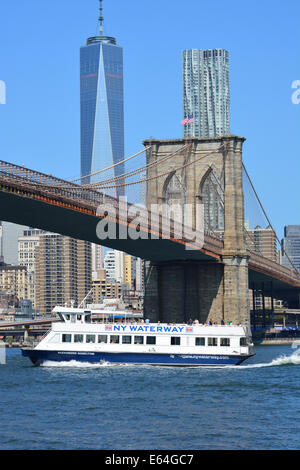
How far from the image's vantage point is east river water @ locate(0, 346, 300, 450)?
3069 cm

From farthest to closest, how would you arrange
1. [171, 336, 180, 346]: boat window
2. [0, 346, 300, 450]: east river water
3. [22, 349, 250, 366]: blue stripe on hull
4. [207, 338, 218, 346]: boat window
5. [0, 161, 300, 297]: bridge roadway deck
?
1. [0, 161, 300, 297]: bridge roadway deck
2. [207, 338, 218, 346]: boat window
3. [171, 336, 180, 346]: boat window
4. [22, 349, 250, 366]: blue stripe on hull
5. [0, 346, 300, 450]: east river water

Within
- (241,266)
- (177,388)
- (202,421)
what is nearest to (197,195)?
(241,266)

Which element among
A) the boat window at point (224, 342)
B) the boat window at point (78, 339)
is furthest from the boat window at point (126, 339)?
the boat window at point (224, 342)

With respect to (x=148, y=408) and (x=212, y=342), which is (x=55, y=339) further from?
(x=148, y=408)

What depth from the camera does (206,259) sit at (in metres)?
89.4

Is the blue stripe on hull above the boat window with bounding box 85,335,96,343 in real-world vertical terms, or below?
below

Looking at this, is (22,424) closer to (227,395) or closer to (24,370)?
(227,395)

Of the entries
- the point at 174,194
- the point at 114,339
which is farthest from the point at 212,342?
the point at 174,194

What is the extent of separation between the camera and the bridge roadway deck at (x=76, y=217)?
2566 inches

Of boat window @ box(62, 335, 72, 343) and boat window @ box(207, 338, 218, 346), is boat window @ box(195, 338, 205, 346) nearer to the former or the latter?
boat window @ box(207, 338, 218, 346)

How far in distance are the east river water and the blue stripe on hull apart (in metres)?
0.51

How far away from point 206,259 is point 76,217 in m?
19.1

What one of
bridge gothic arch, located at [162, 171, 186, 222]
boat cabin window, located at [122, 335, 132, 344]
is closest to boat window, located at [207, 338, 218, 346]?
boat cabin window, located at [122, 335, 132, 344]

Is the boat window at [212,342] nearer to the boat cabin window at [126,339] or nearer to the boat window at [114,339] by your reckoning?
the boat cabin window at [126,339]
